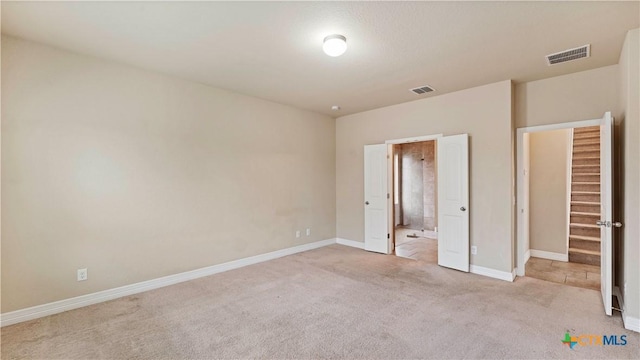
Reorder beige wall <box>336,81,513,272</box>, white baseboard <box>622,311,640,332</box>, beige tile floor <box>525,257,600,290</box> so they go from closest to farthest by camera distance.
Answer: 1. white baseboard <box>622,311,640,332</box>
2. beige tile floor <box>525,257,600,290</box>
3. beige wall <box>336,81,513,272</box>

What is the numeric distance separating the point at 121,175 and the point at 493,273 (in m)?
5.05

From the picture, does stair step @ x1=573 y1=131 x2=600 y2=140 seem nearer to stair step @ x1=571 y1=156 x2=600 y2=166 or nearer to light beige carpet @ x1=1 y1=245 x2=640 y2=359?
stair step @ x1=571 y1=156 x2=600 y2=166

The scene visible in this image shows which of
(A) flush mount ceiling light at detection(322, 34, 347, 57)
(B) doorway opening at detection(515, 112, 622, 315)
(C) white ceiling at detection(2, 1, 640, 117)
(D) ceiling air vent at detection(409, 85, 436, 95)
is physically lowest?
(B) doorway opening at detection(515, 112, 622, 315)

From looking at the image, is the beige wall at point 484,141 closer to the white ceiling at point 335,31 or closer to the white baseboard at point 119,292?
the white ceiling at point 335,31

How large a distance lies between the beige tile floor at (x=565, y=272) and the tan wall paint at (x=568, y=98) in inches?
84.3

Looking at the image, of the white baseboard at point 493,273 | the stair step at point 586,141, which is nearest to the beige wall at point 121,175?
the white baseboard at point 493,273

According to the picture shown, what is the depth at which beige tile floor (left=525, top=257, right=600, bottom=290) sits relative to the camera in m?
3.83

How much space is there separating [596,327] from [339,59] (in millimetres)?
3685

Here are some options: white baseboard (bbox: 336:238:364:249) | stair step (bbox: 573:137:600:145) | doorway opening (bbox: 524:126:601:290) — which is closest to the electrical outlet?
white baseboard (bbox: 336:238:364:249)

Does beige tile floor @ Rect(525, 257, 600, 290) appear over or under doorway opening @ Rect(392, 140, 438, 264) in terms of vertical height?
under

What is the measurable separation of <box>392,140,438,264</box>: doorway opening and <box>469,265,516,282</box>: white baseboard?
2.14 meters

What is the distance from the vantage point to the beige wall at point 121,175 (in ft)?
9.38

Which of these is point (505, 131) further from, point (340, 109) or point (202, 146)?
point (202, 146)

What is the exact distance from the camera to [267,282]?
387cm
